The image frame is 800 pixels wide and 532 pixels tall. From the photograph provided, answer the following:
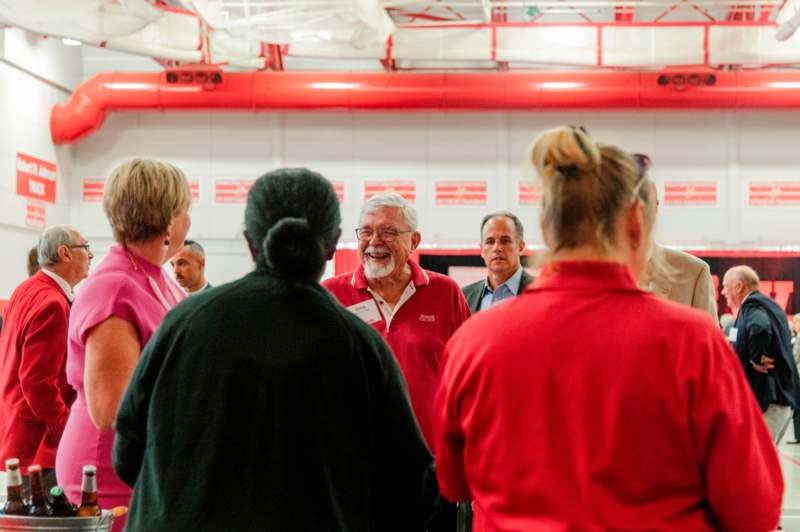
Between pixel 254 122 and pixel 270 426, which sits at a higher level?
pixel 254 122

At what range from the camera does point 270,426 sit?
170 centimetres

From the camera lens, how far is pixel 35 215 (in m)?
11.1

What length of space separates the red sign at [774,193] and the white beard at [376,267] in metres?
9.11

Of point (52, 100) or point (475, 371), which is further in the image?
point (52, 100)

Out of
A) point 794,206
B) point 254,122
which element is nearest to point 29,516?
point 254,122

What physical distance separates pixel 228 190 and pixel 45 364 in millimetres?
8470

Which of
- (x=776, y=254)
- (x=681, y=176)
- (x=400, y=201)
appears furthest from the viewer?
(x=681, y=176)

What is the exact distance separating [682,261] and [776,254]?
27.0 ft

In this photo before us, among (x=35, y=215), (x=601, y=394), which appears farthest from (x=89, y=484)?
(x=35, y=215)

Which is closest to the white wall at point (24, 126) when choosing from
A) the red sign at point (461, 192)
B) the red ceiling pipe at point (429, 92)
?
the red ceiling pipe at point (429, 92)

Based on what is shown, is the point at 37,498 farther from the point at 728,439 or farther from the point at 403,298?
the point at 728,439

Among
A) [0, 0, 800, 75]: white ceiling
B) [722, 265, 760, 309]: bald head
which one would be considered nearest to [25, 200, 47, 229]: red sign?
[0, 0, 800, 75]: white ceiling

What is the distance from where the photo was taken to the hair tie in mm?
1591

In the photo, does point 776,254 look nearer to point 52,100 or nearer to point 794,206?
point 794,206
